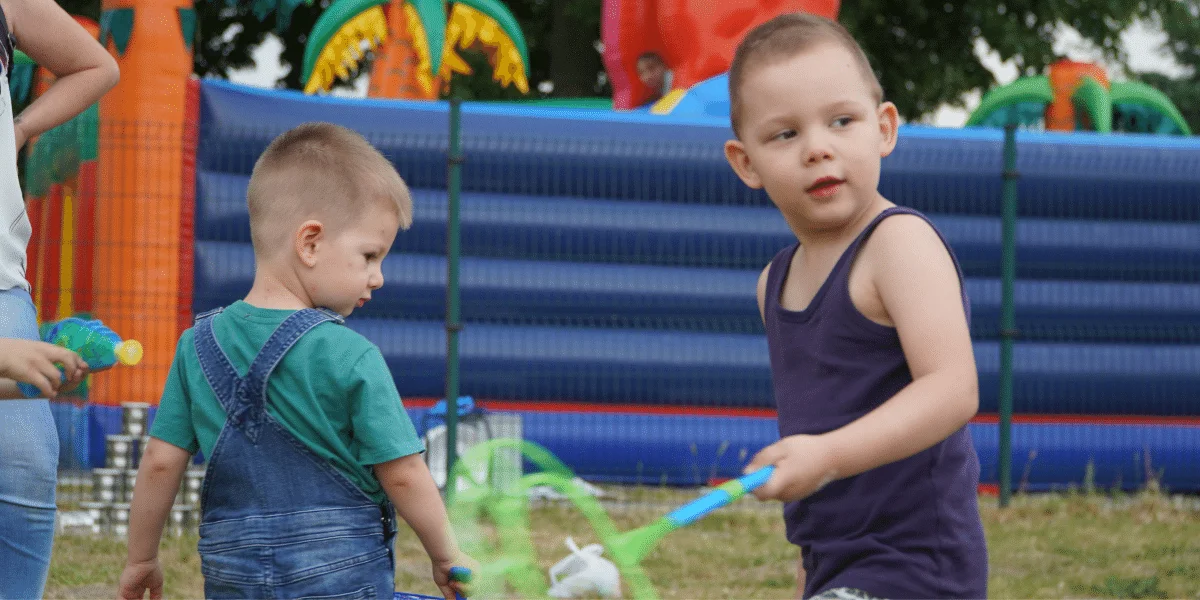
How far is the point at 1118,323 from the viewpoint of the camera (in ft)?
25.0

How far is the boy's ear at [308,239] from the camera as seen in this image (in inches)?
84.0

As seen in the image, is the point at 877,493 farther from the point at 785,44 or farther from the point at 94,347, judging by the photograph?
the point at 94,347

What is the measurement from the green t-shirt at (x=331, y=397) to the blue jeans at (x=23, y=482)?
16.0 inches

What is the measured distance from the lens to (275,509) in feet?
6.68

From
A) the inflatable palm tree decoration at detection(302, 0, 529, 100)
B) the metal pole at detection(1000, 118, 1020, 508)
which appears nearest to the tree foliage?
the inflatable palm tree decoration at detection(302, 0, 529, 100)

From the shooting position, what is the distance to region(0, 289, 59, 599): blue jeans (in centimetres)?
227

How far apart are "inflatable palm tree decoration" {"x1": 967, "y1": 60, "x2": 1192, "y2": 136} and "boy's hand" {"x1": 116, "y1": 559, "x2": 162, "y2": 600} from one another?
8.59 meters

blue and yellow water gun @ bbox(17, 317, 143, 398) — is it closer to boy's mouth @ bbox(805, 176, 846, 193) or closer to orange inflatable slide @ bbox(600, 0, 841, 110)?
boy's mouth @ bbox(805, 176, 846, 193)

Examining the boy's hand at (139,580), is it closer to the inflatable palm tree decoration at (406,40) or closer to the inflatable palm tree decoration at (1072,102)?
the inflatable palm tree decoration at (406,40)

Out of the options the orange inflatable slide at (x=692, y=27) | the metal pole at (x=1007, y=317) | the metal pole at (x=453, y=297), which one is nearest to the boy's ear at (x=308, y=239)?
the metal pole at (x=453, y=297)

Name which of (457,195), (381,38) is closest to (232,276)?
(457,195)

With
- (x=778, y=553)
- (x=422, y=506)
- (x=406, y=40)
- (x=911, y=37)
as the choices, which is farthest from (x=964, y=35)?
(x=422, y=506)

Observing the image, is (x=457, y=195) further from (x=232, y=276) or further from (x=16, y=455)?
(x=16, y=455)

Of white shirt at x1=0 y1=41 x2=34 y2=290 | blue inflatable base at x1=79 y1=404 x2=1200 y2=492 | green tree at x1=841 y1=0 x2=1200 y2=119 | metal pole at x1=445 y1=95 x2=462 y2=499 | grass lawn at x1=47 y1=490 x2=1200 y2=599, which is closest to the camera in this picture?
white shirt at x1=0 y1=41 x2=34 y2=290
